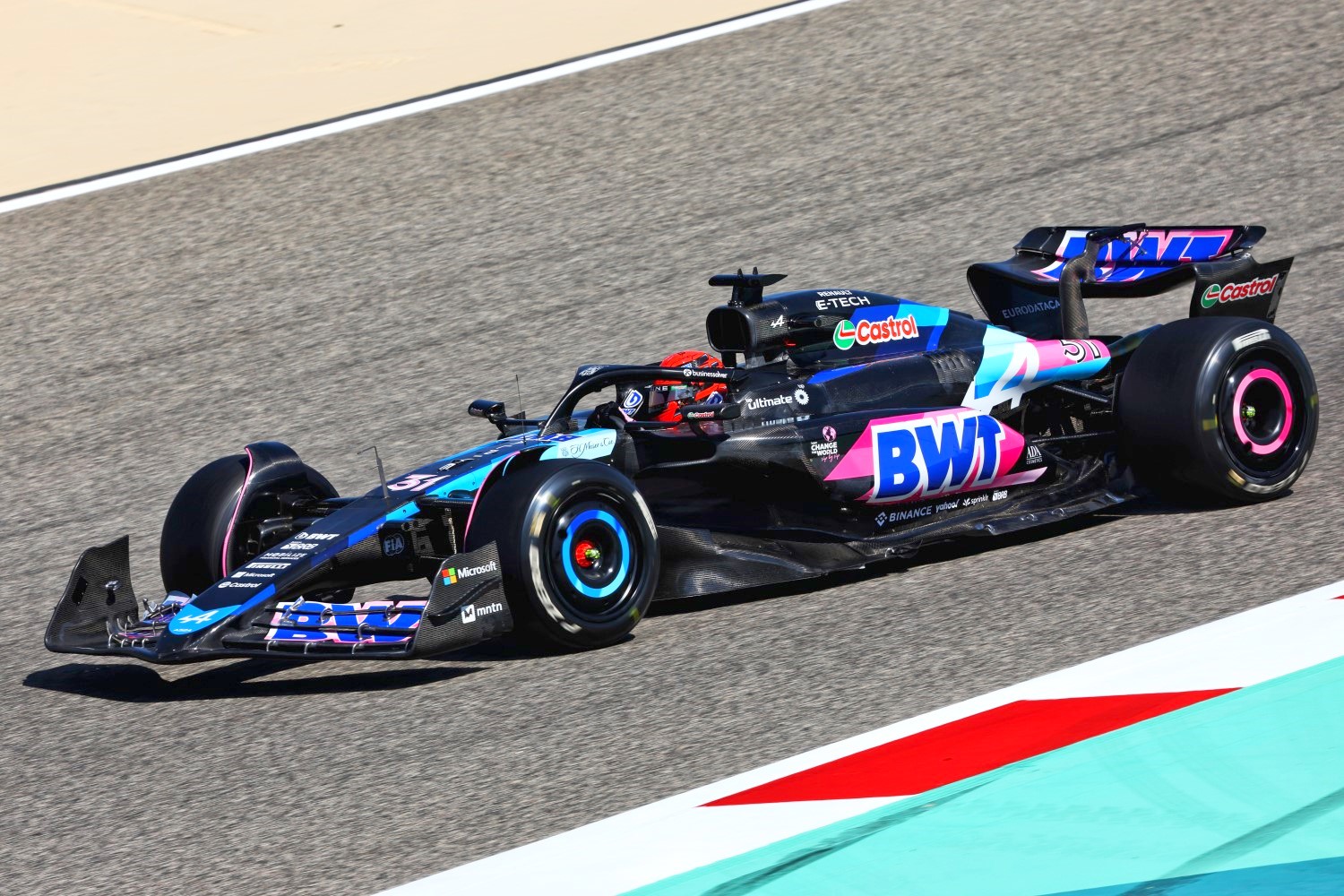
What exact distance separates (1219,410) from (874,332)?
1.41 metres

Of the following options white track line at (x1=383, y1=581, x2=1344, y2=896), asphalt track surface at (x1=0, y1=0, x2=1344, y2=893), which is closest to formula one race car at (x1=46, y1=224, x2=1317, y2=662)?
asphalt track surface at (x1=0, y1=0, x2=1344, y2=893)

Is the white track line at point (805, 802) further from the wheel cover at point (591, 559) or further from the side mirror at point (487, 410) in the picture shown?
the side mirror at point (487, 410)

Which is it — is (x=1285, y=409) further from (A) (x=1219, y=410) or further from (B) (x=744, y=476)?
(B) (x=744, y=476)

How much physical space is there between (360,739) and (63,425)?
5.59 meters

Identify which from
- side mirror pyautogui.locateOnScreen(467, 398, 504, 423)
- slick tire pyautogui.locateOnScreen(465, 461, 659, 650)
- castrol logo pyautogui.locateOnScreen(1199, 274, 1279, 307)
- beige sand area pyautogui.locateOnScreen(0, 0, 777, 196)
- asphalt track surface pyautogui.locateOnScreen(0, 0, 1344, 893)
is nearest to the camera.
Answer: asphalt track surface pyautogui.locateOnScreen(0, 0, 1344, 893)

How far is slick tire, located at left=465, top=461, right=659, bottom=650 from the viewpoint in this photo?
5426 mm

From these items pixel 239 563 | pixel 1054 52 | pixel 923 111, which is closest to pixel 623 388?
pixel 239 563

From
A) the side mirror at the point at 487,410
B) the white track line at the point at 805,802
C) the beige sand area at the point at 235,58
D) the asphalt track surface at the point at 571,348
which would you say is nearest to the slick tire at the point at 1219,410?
the asphalt track surface at the point at 571,348

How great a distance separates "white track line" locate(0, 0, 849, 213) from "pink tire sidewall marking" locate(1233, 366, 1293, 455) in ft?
27.4

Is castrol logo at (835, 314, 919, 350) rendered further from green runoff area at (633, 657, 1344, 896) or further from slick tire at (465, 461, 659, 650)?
green runoff area at (633, 657, 1344, 896)

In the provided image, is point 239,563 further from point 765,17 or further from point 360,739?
point 765,17

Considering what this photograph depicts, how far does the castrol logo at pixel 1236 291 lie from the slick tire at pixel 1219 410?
0.44 metres

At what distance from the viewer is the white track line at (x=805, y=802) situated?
386cm

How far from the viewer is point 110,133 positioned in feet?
45.9
